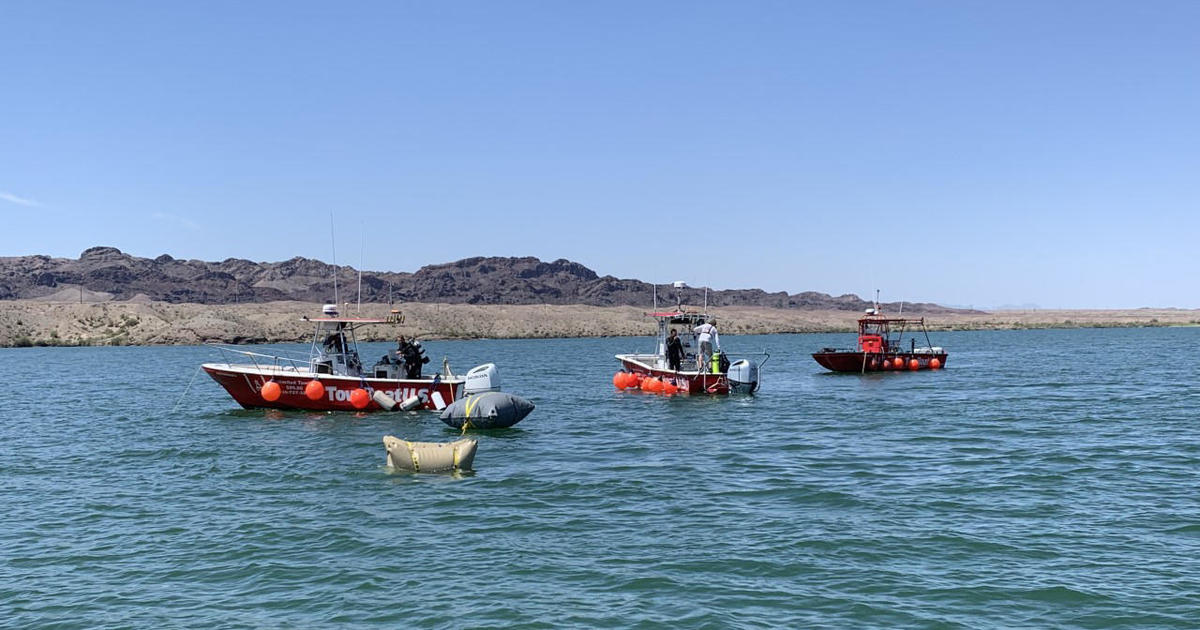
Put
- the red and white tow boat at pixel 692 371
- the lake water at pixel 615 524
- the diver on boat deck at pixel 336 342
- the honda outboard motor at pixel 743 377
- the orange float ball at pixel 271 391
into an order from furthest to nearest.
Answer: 1. the honda outboard motor at pixel 743 377
2. the red and white tow boat at pixel 692 371
3. the diver on boat deck at pixel 336 342
4. the orange float ball at pixel 271 391
5. the lake water at pixel 615 524

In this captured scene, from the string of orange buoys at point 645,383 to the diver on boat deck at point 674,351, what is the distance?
0.72 m

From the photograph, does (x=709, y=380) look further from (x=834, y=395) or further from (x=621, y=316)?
(x=621, y=316)

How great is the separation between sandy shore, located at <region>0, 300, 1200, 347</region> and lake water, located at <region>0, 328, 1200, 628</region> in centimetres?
8296

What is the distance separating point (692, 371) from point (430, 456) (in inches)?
784

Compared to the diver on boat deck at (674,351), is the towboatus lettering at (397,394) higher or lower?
lower

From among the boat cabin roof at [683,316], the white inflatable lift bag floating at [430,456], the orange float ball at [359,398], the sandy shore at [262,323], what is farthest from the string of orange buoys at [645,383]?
the sandy shore at [262,323]

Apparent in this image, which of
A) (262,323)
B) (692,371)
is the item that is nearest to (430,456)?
(692,371)

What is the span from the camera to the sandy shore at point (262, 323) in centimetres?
11637

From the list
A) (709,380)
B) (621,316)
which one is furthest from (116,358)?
(621,316)

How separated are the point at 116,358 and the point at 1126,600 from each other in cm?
8790

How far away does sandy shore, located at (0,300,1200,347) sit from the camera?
11637 cm

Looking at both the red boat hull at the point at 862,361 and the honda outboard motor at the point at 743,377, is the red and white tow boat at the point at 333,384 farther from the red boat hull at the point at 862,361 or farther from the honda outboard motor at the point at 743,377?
the red boat hull at the point at 862,361

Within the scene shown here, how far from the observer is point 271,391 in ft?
101

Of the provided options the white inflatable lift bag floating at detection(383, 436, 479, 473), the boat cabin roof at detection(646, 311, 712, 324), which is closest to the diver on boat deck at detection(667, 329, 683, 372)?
the boat cabin roof at detection(646, 311, 712, 324)
